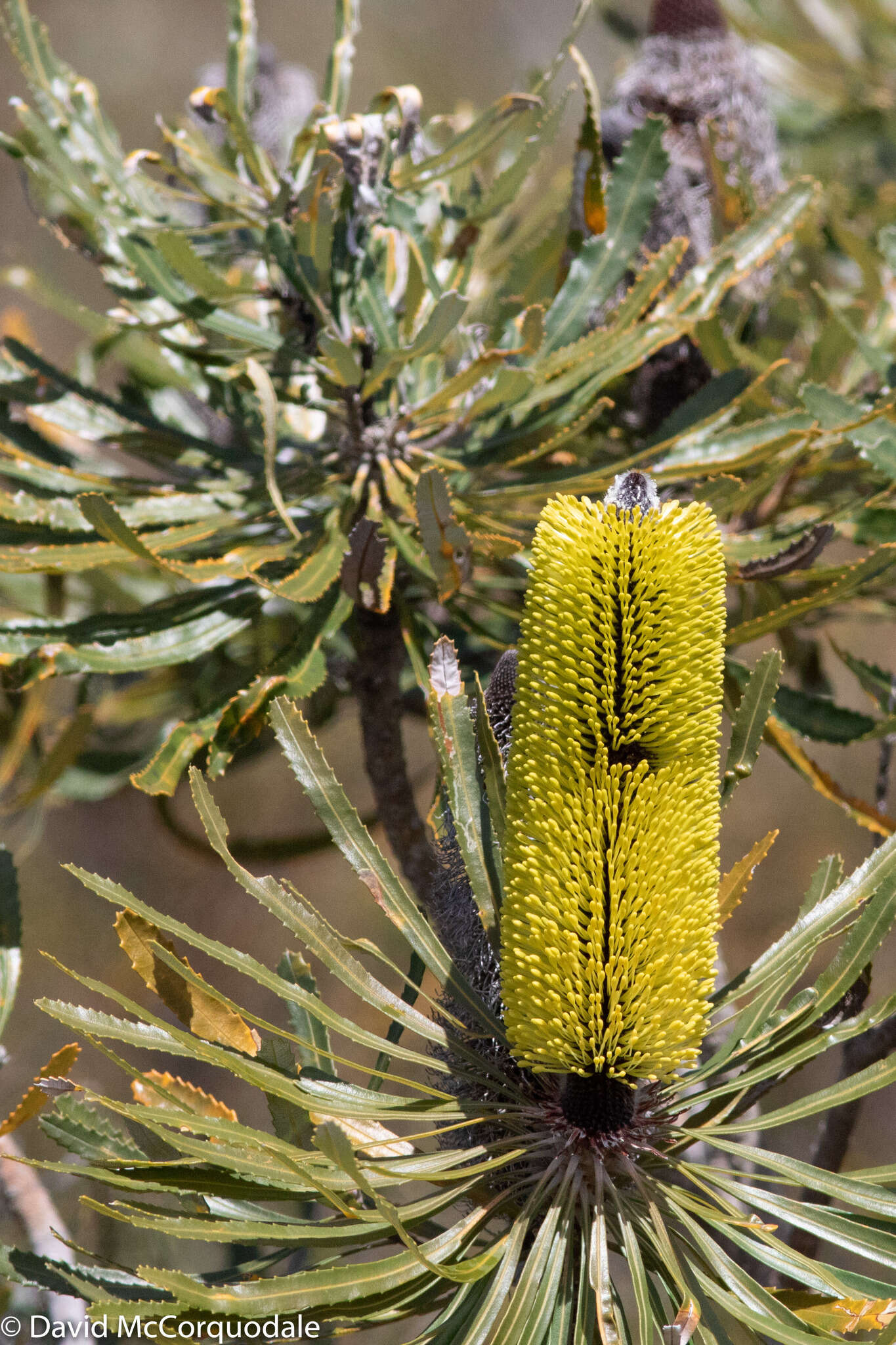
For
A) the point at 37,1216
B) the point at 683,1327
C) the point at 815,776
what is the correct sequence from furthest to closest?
the point at 37,1216
the point at 815,776
the point at 683,1327

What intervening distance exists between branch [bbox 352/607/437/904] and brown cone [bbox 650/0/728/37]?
0.63 m

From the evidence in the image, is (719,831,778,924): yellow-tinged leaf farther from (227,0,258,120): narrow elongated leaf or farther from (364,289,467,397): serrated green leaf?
(227,0,258,120): narrow elongated leaf

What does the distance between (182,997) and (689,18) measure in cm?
97

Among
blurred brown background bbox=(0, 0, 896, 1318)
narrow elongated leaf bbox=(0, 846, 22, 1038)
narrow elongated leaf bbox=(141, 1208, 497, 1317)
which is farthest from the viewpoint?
blurred brown background bbox=(0, 0, 896, 1318)

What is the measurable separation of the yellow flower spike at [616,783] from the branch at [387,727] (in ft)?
1.25

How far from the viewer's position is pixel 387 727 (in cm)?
91

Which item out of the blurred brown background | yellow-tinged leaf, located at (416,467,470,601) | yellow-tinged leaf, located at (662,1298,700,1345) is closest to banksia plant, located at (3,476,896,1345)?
yellow-tinged leaf, located at (662,1298,700,1345)

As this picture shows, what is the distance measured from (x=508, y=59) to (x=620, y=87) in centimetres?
341

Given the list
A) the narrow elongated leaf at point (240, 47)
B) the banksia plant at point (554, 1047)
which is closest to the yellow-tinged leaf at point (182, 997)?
the banksia plant at point (554, 1047)

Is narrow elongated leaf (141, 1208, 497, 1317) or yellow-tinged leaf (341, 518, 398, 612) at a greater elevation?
yellow-tinged leaf (341, 518, 398, 612)

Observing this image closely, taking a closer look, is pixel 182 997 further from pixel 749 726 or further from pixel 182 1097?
pixel 749 726

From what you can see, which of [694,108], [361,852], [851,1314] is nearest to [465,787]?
[361,852]

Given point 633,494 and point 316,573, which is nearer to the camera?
point 633,494

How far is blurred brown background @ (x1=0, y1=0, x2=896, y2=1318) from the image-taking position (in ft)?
8.55
